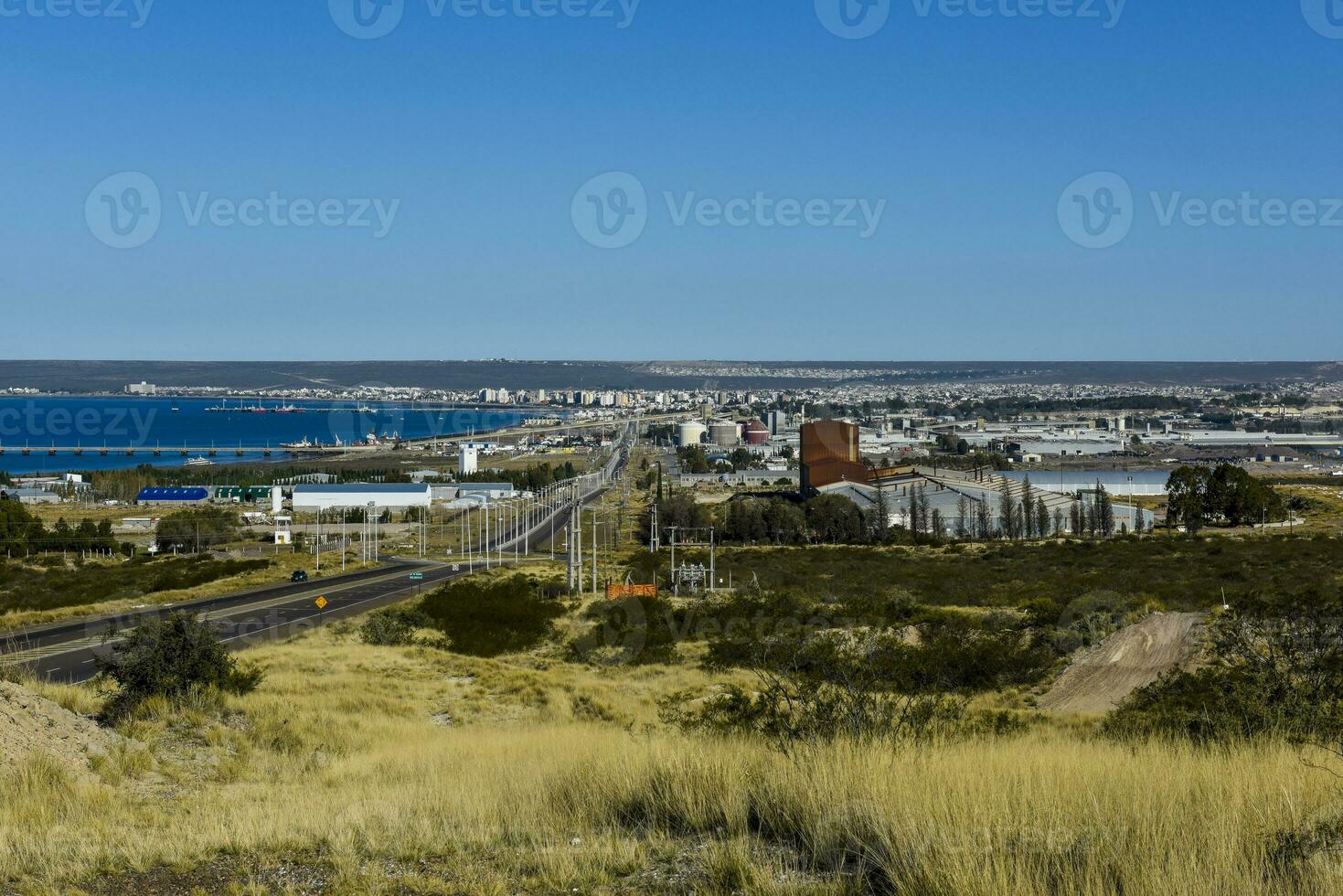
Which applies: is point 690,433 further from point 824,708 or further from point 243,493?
point 824,708

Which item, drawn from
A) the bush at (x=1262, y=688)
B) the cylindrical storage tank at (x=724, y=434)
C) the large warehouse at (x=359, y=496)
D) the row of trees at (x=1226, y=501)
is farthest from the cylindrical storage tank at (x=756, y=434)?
the bush at (x=1262, y=688)

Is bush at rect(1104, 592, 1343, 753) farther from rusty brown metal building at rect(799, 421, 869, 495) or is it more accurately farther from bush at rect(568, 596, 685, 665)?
rusty brown metal building at rect(799, 421, 869, 495)

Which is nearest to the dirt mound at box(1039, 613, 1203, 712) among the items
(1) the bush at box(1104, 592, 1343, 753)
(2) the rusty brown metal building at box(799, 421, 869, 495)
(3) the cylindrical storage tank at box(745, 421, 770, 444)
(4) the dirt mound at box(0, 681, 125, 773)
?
(1) the bush at box(1104, 592, 1343, 753)

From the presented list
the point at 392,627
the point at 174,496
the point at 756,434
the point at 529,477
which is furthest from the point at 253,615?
the point at 756,434

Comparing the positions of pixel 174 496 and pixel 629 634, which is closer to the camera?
pixel 629 634

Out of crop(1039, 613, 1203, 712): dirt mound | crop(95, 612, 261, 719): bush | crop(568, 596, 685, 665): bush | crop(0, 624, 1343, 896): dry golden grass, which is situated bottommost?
crop(568, 596, 685, 665): bush

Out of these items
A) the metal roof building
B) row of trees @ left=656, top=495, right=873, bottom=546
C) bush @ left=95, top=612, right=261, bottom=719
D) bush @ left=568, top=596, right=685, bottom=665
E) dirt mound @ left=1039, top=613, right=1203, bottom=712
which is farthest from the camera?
the metal roof building

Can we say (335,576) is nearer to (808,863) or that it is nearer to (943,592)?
(943,592)
